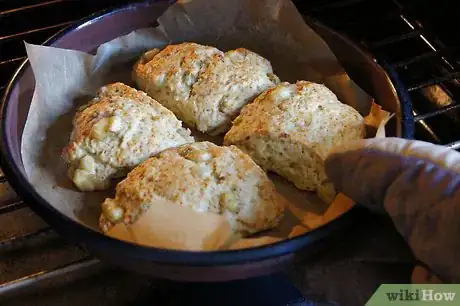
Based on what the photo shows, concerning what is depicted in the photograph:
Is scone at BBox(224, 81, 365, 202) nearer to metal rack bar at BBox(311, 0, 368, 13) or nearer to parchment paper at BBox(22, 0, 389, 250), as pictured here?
parchment paper at BBox(22, 0, 389, 250)

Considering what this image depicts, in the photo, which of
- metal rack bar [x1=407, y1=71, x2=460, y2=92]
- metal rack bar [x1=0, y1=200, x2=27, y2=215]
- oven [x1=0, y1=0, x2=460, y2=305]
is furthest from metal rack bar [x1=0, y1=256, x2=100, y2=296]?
metal rack bar [x1=407, y1=71, x2=460, y2=92]

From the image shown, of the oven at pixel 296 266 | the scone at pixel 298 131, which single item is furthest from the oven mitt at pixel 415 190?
the scone at pixel 298 131

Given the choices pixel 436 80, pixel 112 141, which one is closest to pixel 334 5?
pixel 436 80

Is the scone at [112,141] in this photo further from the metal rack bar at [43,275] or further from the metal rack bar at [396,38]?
the metal rack bar at [396,38]

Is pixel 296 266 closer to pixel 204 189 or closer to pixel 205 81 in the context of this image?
pixel 204 189

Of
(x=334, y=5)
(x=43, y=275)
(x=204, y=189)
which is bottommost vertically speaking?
(x=43, y=275)
